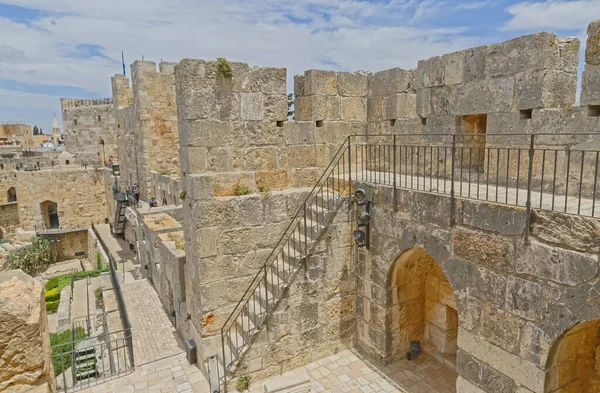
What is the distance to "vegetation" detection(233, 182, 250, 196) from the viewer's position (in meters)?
6.63

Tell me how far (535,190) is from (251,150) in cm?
440

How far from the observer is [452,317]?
7168 mm

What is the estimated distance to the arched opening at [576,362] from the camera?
170 inches

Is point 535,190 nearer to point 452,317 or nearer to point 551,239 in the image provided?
point 551,239

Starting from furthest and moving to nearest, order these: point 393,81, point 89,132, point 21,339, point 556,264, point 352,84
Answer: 1. point 89,132
2. point 352,84
3. point 393,81
4. point 556,264
5. point 21,339

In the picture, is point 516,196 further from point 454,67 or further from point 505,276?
point 454,67

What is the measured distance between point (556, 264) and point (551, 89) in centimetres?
276

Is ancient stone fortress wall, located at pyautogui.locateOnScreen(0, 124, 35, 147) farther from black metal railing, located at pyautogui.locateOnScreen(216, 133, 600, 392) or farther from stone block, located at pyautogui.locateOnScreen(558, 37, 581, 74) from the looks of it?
stone block, located at pyautogui.locateOnScreen(558, 37, 581, 74)

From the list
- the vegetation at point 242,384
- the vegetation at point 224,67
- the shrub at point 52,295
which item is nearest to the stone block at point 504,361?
the vegetation at point 242,384

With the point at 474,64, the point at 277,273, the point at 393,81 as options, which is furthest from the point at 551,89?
the point at 277,273

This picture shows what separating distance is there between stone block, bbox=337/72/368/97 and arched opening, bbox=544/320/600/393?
558cm

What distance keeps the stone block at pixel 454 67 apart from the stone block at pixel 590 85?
1.86 m

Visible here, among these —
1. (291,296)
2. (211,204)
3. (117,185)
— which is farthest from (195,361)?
(117,185)

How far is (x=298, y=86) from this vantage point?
8.00 m
